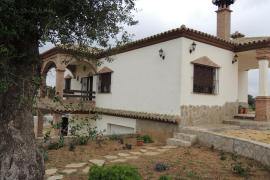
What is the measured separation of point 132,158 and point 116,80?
7.96 metres

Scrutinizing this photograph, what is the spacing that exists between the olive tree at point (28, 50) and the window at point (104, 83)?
414 inches

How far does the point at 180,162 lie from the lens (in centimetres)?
763

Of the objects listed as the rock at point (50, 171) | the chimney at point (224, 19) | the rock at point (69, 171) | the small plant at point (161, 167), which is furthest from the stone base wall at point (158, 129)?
the chimney at point (224, 19)

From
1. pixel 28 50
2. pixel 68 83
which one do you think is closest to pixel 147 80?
pixel 28 50

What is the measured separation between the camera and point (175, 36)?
38.3 feet

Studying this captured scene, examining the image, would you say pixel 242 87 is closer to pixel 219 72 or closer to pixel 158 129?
pixel 219 72

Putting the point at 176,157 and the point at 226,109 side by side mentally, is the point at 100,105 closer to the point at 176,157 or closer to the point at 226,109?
the point at 226,109

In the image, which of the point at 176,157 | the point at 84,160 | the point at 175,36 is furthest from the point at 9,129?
the point at 175,36

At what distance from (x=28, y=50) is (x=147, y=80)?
329 inches

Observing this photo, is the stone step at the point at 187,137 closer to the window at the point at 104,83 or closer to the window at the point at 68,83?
the window at the point at 104,83

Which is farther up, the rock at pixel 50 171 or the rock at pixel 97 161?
the rock at pixel 97 161

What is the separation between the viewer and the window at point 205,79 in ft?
39.9

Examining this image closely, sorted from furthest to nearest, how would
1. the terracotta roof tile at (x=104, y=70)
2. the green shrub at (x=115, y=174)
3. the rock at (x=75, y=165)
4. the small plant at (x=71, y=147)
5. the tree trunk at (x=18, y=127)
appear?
the terracotta roof tile at (x=104, y=70) < the small plant at (x=71, y=147) < the rock at (x=75, y=165) < the tree trunk at (x=18, y=127) < the green shrub at (x=115, y=174)

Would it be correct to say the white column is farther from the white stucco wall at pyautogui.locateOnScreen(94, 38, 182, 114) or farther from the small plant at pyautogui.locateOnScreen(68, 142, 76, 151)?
the small plant at pyautogui.locateOnScreen(68, 142, 76, 151)
